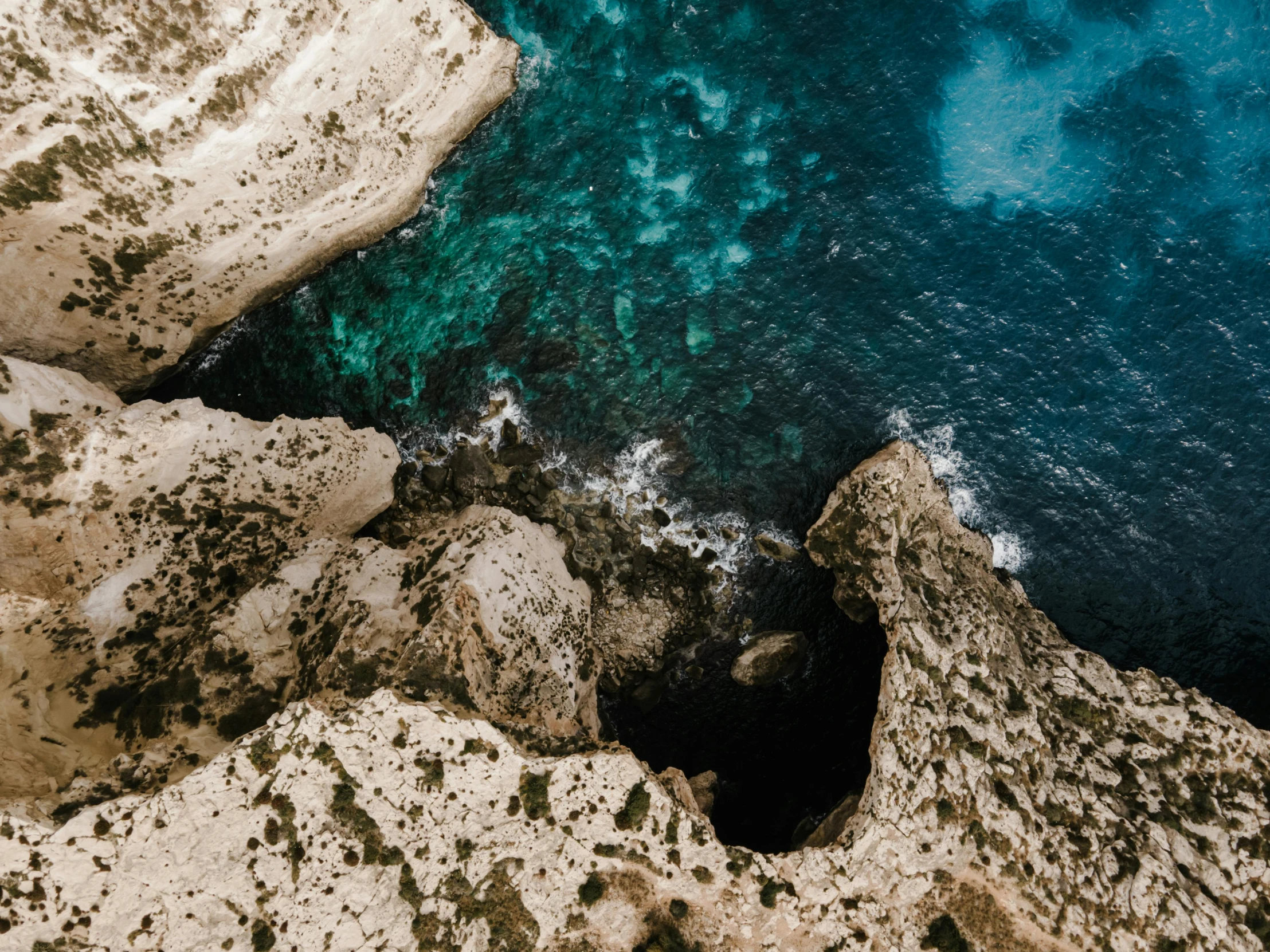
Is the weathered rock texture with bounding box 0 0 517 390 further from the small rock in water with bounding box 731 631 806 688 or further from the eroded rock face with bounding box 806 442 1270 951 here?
the eroded rock face with bounding box 806 442 1270 951

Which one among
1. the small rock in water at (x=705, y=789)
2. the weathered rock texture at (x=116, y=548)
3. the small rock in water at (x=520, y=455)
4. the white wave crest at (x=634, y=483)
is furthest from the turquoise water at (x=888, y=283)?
the small rock in water at (x=705, y=789)

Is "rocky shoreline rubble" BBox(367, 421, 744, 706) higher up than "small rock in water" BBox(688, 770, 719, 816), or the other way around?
"rocky shoreline rubble" BBox(367, 421, 744, 706)

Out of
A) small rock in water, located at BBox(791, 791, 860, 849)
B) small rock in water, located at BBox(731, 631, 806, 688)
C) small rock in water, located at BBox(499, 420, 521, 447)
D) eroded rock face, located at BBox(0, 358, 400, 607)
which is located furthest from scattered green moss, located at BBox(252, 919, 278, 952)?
small rock in water, located at BBox(499, 420, 521, 447)

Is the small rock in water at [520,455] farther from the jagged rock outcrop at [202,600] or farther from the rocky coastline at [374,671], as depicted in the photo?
the jagged rock outcrop at [202,600]

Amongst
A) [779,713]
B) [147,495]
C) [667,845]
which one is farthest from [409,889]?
[779,713]

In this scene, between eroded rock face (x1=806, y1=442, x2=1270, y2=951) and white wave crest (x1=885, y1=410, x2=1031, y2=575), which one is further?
white wave crest (x1=885, y1=410, x2=1031, y2=575)

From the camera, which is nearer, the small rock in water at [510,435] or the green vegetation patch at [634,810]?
the green vegetation patch at [634,810]
